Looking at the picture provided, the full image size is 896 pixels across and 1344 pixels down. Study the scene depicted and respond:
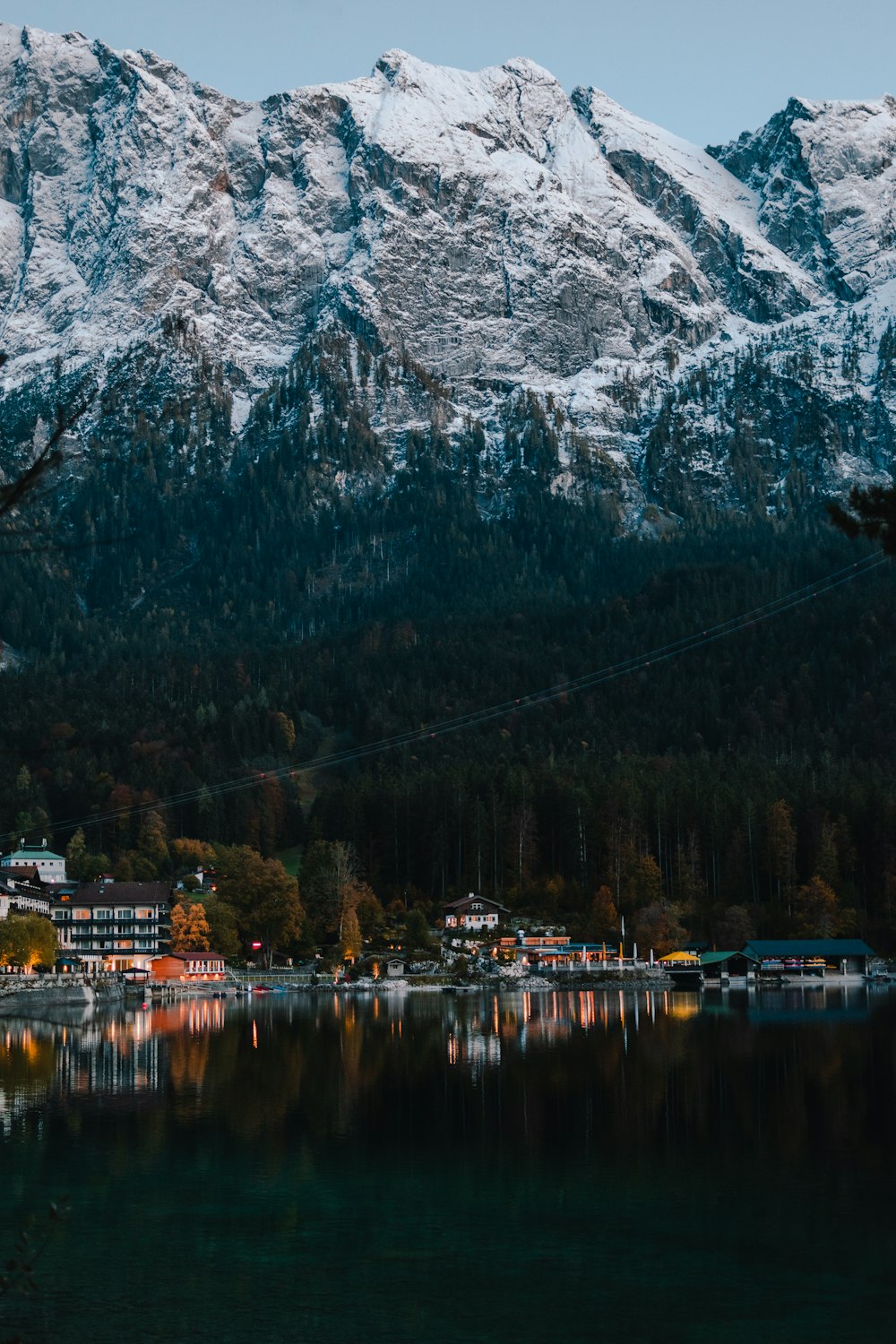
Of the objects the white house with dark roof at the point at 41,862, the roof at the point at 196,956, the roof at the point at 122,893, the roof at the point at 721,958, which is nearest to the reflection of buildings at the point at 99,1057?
the roof at the point at 196,956

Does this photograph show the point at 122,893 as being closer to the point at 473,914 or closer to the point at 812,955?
the point at 473,914

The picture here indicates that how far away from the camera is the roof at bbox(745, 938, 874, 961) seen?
148m

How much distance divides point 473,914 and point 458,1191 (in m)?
118

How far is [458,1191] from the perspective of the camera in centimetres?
4362

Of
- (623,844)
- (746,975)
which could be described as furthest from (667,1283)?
(623,844)

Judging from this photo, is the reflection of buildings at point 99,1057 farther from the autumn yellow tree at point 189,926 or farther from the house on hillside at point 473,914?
the house on hillside at point 473,914

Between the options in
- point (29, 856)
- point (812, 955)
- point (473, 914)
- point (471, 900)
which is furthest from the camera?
point (29, 856)

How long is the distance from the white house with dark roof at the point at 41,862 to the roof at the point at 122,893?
2139cm

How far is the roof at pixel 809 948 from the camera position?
147500 millimetres

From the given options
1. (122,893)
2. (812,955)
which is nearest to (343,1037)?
(812,955)

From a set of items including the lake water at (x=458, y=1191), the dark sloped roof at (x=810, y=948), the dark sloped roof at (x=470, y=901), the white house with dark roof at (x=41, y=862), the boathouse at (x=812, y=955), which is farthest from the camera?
the white house with dark roof at (x=41, y=862)

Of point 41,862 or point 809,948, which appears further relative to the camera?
point 41,862

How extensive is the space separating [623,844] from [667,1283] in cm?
13102

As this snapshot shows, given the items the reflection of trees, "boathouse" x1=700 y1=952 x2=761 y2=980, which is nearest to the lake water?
the reflection of trees
